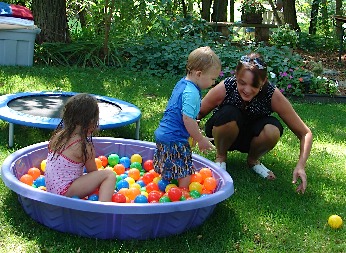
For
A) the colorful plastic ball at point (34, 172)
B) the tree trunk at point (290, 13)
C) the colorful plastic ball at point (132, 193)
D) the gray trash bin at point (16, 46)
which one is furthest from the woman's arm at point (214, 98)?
the tree trunk at point (290, 13)

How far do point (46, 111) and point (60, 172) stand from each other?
5.95 ft

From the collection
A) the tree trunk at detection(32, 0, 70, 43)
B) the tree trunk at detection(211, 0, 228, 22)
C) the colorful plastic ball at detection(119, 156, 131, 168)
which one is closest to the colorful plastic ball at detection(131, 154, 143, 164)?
the colorful plastic ball at detection(119, 156, 131, 168)

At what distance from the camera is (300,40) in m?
12.2

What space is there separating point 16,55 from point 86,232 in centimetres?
551

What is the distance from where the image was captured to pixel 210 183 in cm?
380

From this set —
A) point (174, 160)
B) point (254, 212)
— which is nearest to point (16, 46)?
point (174, 160)

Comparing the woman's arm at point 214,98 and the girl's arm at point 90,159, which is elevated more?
the woman's arm at point 214,98

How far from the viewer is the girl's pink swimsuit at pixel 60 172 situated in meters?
3.19

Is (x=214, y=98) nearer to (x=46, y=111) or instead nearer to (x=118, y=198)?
(x=118, y=198)

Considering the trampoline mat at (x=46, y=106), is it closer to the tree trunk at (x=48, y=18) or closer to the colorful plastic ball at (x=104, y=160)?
the colorful plastic ball at (x=104, y=160)

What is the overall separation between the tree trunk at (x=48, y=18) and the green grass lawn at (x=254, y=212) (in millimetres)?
2500

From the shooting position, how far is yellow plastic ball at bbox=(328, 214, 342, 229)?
351 centimetres

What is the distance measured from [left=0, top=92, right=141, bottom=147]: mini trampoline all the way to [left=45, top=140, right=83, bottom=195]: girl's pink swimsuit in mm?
1189

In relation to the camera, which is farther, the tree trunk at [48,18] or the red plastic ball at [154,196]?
the tree trunk at [48,18]
